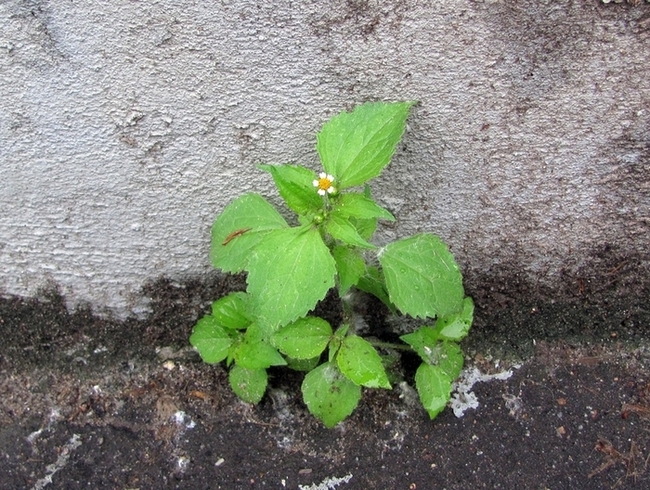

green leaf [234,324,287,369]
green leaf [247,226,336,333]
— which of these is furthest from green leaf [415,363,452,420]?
green leaf [247,226,336,333]

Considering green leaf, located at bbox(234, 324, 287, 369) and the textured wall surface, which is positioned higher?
the textured wall surface

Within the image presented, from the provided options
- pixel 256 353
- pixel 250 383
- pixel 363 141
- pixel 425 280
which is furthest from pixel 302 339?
pixel 363 141

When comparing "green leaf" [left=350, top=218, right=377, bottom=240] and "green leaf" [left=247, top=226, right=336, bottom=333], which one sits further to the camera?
"green leaf" [left=350, top=218, right=377, bottom=240]

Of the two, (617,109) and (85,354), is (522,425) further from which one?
(85,354)

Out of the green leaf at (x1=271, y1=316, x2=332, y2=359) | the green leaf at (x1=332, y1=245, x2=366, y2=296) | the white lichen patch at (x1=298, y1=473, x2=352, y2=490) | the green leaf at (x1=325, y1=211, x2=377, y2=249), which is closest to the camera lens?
the green leaf at (x1=325, y1=211, x2=377, y2=249)

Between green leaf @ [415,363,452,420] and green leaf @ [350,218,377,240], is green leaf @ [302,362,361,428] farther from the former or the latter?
green leaf @ [350,218,377,240]

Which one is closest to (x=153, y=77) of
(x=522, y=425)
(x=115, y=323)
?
(x=115, y=323)
